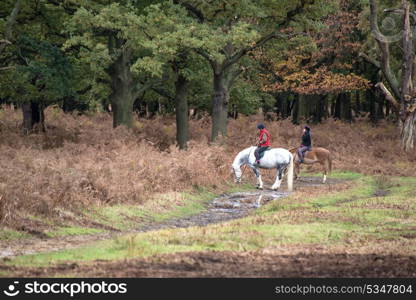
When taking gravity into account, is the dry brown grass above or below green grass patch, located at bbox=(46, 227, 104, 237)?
above

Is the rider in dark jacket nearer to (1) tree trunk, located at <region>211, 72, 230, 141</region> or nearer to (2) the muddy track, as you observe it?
(2) the muddy track

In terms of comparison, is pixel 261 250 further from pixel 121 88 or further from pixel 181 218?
pixel 121 88

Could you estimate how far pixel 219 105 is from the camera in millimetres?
41750

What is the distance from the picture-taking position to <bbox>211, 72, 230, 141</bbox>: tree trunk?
136 feet

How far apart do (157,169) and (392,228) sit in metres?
10.8

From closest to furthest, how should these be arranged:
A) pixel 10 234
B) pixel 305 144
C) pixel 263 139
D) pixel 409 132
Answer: pixel 10 234 → pixel 263 139 → pixel 305 144 → pixel 409 132

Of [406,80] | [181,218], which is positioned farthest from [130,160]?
[406,80]

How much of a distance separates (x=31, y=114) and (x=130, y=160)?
21469 millimetres

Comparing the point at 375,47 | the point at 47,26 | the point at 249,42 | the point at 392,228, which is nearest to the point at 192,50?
the point at 249,42

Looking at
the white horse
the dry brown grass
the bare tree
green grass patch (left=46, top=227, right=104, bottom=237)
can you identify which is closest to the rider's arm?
the white horse

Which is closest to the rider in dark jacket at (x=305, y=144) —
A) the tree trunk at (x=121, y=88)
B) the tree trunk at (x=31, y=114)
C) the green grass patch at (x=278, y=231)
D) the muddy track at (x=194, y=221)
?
the muddy track at (x=194, y=221)

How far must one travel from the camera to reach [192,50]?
3838 centimetres

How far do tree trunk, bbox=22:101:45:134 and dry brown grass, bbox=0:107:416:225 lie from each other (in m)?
1.30

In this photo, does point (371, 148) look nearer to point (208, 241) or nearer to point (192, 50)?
point (192, 50)
